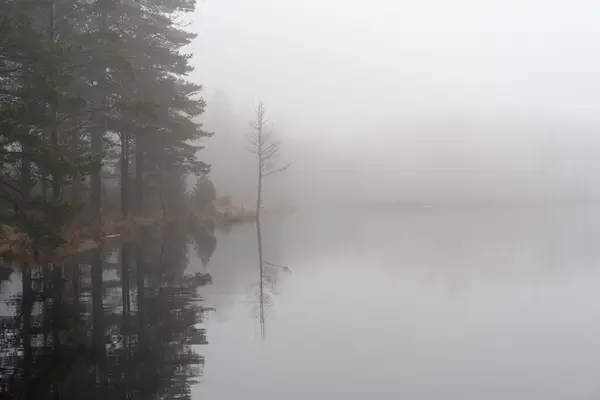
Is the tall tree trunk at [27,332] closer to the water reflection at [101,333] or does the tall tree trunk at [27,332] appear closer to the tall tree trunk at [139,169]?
the water reflection at [101,333]

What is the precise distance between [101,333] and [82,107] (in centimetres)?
1185

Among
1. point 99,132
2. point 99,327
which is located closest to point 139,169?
point 99,132

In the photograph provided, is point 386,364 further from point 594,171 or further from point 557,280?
point 594,171

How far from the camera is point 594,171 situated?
135375 mm

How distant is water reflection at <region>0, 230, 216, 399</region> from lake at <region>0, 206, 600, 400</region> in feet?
0.12

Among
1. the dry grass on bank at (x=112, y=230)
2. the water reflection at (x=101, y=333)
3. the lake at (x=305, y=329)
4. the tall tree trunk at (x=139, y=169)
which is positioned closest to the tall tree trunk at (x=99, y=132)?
the dry grass on bank at (x=112, y=230)

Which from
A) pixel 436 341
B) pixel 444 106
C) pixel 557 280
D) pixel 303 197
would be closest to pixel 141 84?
pixel 557 280

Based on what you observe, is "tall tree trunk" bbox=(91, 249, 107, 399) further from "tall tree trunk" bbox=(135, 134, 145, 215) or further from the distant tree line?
"tall tree trunk" bbox=(135, 134, 145, 215)

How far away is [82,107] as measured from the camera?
64.0 feet

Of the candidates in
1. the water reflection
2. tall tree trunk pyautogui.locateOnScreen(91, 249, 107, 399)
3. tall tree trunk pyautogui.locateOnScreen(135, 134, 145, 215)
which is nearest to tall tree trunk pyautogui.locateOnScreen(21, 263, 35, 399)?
the water reflection

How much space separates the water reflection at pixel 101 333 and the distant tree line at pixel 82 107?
2.41 meters

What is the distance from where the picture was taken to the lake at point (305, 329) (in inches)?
295

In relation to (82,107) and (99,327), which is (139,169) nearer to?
(82,107)

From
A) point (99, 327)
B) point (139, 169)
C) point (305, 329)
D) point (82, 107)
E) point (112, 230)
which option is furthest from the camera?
point (139, 169)
